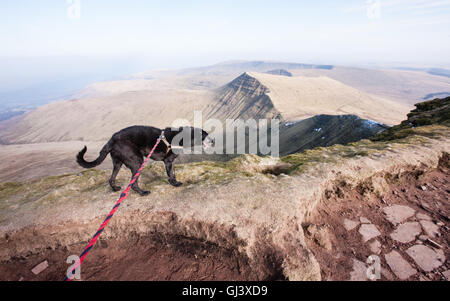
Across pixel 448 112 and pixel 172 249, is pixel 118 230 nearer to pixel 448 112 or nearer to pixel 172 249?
pixel 172 249

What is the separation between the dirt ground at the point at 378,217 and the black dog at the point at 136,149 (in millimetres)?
4296

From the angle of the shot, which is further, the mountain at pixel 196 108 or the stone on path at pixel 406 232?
the mountain at pixel 196 108

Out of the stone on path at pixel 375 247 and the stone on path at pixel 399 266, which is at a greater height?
the stone on path at pixel 375 247

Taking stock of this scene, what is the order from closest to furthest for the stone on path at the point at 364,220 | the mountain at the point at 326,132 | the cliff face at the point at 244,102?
the stone on path at the point at 364,220
the mountain at the point at 326,132
the cliff face at the point at 244,102

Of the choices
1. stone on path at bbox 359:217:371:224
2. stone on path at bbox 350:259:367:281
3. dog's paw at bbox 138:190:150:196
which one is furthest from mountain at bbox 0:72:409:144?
stone on path at bbox 350:259:367:281

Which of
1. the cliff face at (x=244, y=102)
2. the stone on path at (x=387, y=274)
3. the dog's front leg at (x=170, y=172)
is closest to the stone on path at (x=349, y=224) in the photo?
the stone on path at (x=387, y=274)

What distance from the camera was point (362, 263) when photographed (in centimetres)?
452

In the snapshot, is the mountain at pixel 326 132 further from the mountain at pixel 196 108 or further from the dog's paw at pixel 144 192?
the dog's paw at pixel 144 192

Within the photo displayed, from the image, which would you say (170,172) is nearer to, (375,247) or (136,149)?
(136,149)

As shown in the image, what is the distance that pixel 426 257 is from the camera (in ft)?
15.3

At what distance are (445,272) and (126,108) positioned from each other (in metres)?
187

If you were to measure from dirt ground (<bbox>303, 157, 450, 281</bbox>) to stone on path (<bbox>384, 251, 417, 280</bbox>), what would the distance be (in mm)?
77

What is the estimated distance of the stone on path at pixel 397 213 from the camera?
18.8 feet
